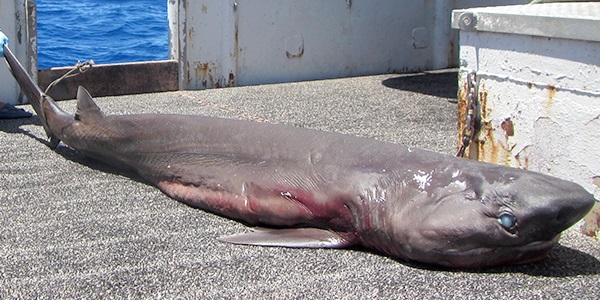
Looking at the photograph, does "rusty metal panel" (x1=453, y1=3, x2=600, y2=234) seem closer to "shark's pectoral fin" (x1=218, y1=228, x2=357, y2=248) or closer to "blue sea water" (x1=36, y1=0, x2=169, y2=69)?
"shark's pectoral fin" (x1=218, y1=228, x2=357, y2=248)

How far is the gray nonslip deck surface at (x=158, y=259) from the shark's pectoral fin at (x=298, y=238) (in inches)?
1.1

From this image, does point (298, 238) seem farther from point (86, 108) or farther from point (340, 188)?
point (86, 108)

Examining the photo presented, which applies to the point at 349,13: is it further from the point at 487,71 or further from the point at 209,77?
the point at 487,71

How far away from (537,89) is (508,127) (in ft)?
0.80

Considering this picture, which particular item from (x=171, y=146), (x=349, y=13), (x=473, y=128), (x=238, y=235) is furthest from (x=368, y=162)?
(x=349, y=13)

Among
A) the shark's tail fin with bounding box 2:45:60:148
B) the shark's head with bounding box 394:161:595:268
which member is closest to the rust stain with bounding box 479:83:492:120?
the shark's head with bounding box 394:161:595:268

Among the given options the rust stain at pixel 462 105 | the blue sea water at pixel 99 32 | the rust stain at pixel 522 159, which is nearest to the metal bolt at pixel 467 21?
the rust stain at pixel 462 105

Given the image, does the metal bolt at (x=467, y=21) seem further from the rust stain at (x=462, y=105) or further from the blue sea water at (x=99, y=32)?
the blue sea water at (x=99, y=32)

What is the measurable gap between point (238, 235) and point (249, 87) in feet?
12.1

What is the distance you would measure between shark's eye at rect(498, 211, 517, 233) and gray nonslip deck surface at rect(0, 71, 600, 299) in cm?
20

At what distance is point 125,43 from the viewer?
17219 mm

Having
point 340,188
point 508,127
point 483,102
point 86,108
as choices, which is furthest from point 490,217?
point 86,108

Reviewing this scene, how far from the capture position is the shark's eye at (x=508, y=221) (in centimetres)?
262

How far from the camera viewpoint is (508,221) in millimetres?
2621
